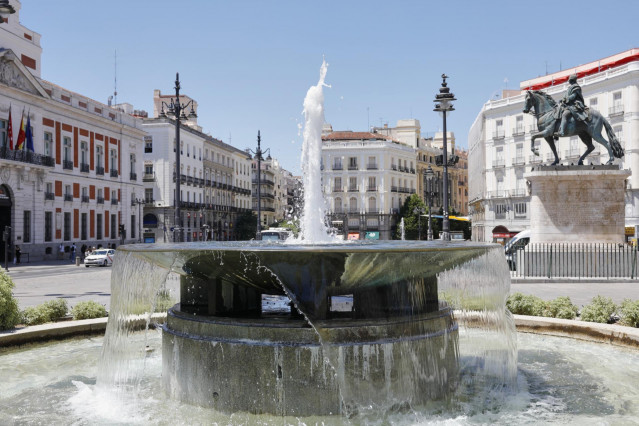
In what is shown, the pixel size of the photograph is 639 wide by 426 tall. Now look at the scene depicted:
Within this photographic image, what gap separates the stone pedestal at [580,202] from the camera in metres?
19.0

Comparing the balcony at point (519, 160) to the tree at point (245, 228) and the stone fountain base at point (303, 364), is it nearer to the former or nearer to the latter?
the tree at point (245, 228)

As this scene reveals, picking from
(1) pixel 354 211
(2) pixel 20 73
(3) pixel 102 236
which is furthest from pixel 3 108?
(1) pixel 354 211

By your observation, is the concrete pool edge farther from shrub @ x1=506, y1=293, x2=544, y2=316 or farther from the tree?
the tree

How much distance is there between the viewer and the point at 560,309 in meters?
9.94

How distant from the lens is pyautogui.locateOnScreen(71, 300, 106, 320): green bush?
1023 centimetres

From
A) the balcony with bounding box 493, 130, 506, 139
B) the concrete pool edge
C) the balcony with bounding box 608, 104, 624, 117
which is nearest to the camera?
the concrete pool edge

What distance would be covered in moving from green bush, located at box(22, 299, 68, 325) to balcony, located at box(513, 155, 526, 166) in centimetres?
5516

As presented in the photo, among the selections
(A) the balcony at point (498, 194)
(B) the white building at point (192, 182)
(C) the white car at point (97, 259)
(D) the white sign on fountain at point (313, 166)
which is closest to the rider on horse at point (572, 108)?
(D) the white sign on fountain at point (313, 166)

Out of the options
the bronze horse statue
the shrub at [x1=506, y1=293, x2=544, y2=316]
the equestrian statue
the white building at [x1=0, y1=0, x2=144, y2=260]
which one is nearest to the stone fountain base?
the shrub at [x1=506, y1=293, x2=544, y2=316]

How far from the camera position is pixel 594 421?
19.2ft

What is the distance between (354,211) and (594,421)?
7864 cm

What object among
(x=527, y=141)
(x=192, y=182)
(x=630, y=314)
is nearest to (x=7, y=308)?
(x=630, y=314)

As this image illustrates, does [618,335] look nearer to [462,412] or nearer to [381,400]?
[462,412]

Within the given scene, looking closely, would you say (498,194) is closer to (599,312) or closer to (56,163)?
(56,163)
